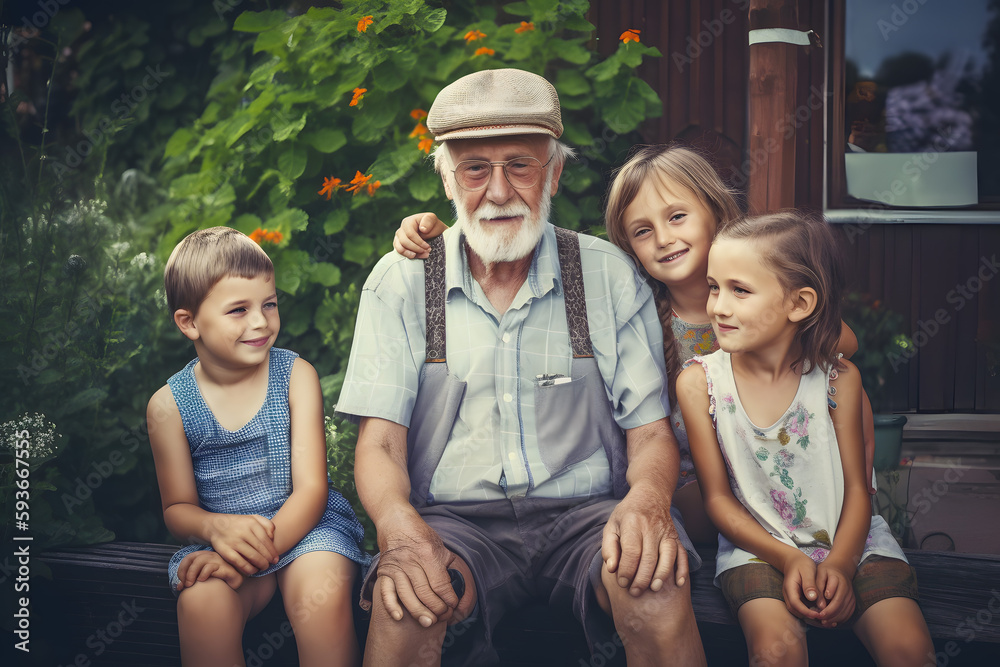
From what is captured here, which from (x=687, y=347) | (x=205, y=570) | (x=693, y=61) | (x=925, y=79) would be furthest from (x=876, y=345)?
(x=205, y=570)

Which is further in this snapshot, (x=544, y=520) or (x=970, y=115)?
(x=970, y=115)

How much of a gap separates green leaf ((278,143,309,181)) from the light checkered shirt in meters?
1.36

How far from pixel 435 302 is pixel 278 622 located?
3.47ft

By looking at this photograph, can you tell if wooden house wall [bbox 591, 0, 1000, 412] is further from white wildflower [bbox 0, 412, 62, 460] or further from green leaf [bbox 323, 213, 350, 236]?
white wildflower [bbox 0, 412, 62, 460]

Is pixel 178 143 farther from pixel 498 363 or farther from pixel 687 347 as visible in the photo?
pixel 687 347

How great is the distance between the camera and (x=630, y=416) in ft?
7.80

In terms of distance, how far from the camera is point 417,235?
251cm

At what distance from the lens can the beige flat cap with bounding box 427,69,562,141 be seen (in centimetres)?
231

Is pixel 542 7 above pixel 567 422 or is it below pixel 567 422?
above

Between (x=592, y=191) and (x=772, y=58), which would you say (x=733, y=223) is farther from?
(x=592, y=191)

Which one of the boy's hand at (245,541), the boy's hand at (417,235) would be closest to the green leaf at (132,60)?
the boy's hand at (417,235)

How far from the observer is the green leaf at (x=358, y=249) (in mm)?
3590

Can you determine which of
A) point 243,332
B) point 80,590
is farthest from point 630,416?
point 80,590

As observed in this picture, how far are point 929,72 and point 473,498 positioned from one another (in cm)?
480
